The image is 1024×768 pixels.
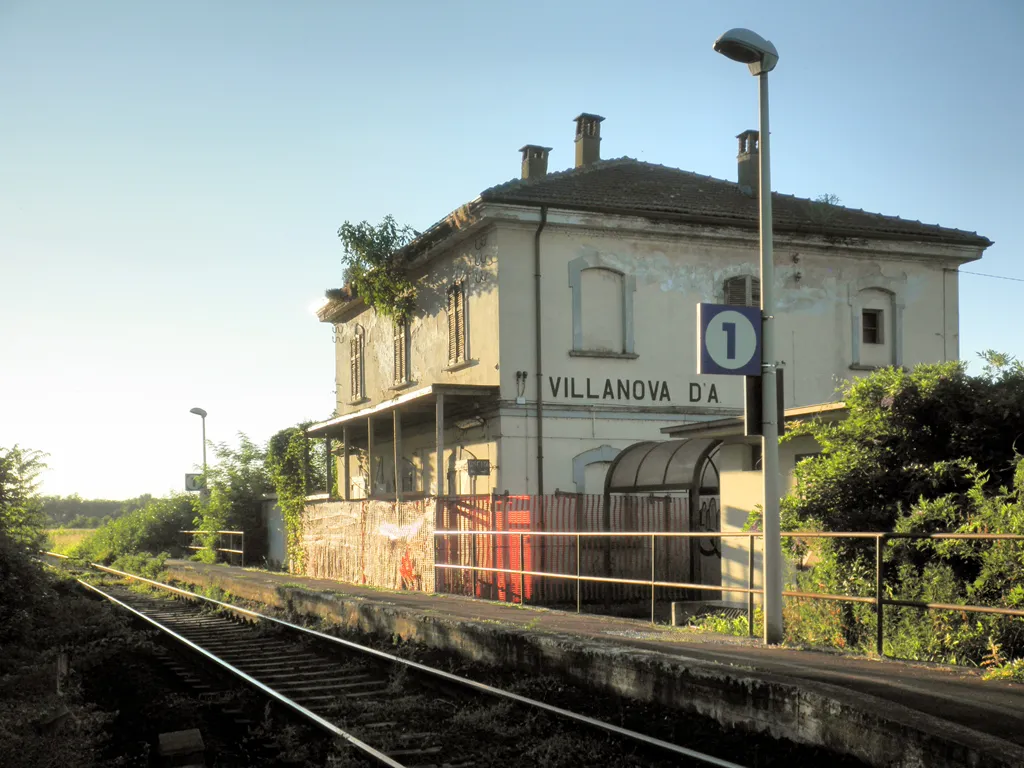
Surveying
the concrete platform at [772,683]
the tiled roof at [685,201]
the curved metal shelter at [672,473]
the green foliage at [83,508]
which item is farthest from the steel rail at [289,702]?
the green foliage at [83,508]

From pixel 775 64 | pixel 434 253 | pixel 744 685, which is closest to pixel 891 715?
pixel 744 685

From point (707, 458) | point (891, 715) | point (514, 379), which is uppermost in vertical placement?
point (514, 379)

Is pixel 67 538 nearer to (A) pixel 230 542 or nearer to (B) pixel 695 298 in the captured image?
(A) pixel 230 542

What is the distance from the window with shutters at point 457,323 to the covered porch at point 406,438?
1.11 m

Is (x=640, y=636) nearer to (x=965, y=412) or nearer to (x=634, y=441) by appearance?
(x=965, y=412)

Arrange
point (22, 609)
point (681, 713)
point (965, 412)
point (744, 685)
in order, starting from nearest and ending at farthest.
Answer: point (744, 685) → point (681, 713) → point (22, 609) → point (965, 412)

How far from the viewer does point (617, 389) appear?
2347cm

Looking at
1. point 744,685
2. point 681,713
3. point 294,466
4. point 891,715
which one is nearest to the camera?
point 891,715

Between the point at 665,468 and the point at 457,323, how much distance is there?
6846 millimetres

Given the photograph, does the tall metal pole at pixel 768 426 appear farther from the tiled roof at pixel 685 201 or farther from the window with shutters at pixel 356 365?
the window with shutters at pixel 356 365

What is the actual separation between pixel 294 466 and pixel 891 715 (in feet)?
79.6

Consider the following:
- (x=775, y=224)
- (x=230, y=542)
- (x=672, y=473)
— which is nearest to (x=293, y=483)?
(x=230, y=542)

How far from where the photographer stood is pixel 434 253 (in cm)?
2538

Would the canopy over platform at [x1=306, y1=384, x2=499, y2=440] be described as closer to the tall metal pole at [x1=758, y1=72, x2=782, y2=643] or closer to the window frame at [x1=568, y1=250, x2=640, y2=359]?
the window frame at [x1=568, y1=250, x2=640, y2=359]
